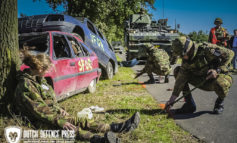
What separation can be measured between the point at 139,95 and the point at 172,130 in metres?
2.18

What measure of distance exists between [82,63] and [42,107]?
2.25m

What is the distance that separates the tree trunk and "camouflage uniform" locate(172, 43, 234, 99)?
282cm

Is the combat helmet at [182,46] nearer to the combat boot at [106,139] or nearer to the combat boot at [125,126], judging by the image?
the combat boot at [125,126]

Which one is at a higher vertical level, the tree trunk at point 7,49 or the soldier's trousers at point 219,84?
the tree trunk at point 7,49

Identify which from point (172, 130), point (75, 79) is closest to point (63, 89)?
point (75, 79)

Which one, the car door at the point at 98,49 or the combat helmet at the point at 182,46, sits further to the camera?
the car door at the point at 98,49

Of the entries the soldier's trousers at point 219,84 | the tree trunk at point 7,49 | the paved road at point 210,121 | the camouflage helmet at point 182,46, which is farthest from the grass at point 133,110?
the tree trunk at point 7,49

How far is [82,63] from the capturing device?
452cm

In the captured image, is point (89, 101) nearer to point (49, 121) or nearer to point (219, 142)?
point (49, 121)

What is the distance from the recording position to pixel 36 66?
2.43 m

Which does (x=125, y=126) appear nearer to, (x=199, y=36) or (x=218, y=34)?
(x=218, y=34)

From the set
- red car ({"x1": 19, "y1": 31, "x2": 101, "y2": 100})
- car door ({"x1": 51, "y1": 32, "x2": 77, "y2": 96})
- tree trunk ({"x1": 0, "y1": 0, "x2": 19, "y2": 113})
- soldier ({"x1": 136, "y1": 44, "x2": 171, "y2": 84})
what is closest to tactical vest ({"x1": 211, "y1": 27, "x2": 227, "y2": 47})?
soldier ({"x1": 136, "y1": 44, "x2": 171, "y2": 84})

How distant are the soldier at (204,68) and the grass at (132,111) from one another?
62 centimetres

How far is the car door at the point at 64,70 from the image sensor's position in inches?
140
